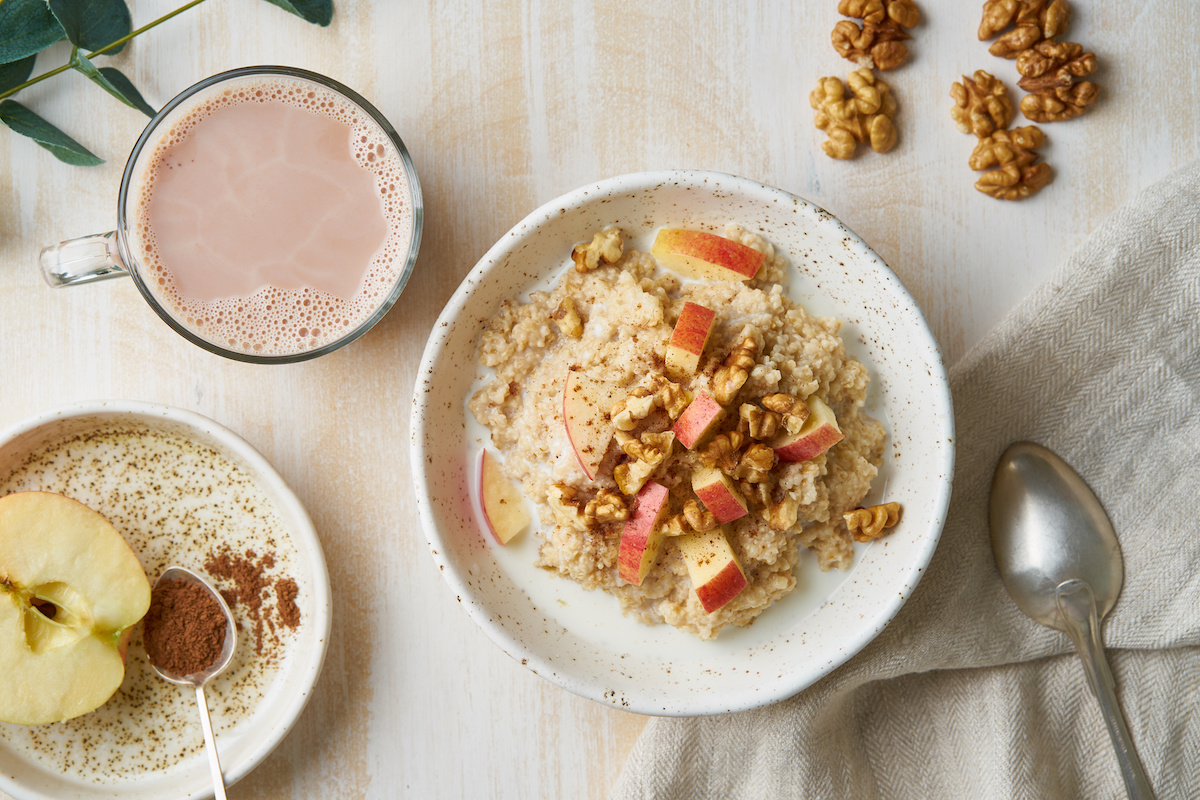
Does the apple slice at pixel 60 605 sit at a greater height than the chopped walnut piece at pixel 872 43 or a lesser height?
lesser

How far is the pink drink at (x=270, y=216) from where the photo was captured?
128 cm

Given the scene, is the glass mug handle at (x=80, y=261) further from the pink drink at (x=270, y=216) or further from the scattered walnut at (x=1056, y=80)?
the scattered walnut at (x=1056, y=80)

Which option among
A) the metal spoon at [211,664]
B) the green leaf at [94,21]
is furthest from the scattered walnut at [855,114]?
the metal spoon at [211,664]

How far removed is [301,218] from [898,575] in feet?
3.71

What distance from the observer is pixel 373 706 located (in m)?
1.46

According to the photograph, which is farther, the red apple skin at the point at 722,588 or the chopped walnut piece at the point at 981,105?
the chopped walnut piece at the point at 981,105

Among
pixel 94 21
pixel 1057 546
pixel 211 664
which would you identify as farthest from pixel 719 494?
pixel 94 21

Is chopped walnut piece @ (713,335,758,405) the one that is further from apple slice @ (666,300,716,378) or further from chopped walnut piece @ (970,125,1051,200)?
chopped walnut piece @ (970,125,1051,200)

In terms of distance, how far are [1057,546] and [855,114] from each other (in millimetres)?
849

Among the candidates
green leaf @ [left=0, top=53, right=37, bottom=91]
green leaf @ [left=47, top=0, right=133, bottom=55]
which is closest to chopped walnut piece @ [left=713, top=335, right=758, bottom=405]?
green leaf @ [left=47, top=0, right=133, bottom=55]

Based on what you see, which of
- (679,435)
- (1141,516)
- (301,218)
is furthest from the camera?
(1141,516)

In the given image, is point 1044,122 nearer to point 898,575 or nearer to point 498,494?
point 898,575

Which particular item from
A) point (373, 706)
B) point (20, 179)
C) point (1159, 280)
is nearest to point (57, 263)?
point (20, 179)

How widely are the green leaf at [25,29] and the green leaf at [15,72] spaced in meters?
0.05
